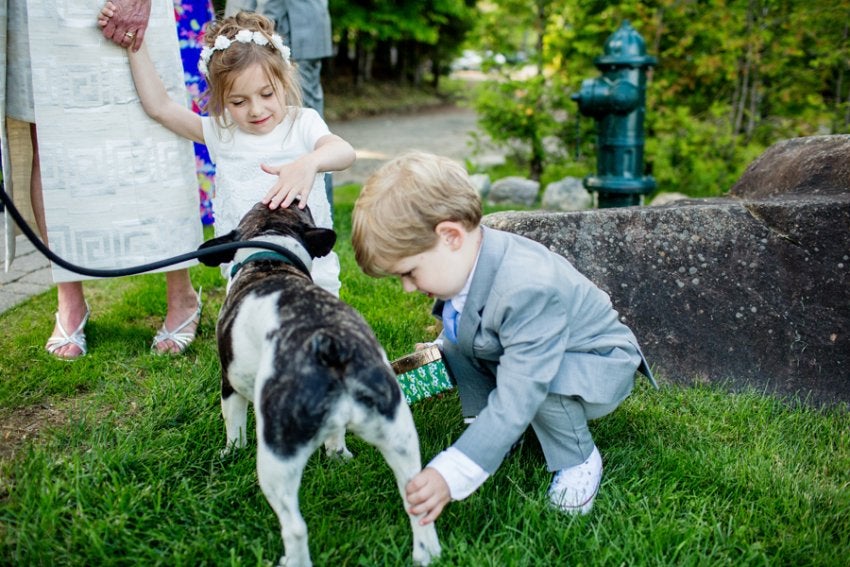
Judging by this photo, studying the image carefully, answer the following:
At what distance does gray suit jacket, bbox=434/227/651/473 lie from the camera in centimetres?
208

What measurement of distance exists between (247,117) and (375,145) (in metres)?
9.67

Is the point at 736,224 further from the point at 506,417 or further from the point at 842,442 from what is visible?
the point at 506,417

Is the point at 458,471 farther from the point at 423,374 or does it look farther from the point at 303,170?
the point at 303,170

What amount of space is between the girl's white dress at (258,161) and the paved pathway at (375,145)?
6.21 feet

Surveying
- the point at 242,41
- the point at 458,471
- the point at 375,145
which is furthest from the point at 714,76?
the point at 375,145

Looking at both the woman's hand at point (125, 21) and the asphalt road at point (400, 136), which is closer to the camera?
the woman's hand at point (125, 21)

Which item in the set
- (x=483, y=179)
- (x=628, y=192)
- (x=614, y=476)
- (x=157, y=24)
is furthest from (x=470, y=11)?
(x=614, y=476)

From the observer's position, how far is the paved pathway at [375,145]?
15.0 feet

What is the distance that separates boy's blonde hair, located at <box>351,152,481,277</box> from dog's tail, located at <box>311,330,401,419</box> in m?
0.48

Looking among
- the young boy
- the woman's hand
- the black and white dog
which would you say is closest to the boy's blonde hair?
the young boy

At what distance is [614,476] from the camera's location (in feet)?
8.01

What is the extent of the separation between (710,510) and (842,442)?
31.6 inches

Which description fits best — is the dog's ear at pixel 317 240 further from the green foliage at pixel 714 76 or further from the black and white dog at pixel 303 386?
the green foliage at pixel 714 76

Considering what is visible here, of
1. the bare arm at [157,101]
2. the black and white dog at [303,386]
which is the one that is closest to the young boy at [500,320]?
the black and white dog at [303,386]
